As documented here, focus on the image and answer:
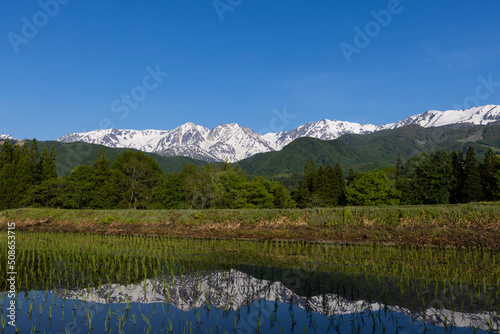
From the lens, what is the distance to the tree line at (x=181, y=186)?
78875 millimetres

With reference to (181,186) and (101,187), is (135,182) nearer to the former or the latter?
(101,187)

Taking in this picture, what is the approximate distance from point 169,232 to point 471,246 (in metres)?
29.4

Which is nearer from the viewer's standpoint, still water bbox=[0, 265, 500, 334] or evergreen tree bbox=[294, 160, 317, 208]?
still water bbox=[0, 265, 500, 334]

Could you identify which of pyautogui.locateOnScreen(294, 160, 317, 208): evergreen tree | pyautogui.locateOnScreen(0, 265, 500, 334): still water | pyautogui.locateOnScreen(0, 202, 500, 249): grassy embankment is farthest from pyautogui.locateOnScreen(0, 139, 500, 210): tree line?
pyautogui.locateOnScreen(0, 265, 500, 334): still water

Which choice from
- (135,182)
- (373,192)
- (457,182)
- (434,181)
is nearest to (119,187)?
(135,182)

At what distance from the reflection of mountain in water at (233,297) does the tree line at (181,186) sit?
64.9 metres

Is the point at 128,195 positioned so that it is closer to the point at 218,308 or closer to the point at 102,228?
the point at 102,228

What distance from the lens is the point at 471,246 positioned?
87.1 feet

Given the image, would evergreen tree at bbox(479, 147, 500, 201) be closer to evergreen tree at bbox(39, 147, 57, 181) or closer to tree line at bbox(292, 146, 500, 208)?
tree line at bbox(292, 146, 500, 208)

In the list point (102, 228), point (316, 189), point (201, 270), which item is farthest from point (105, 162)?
point (201, 270)

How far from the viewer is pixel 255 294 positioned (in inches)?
546

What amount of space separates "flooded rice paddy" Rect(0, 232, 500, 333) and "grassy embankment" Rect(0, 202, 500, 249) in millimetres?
7743

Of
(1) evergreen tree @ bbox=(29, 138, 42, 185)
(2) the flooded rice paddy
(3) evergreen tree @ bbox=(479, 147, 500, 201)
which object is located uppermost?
(1) evergreen tree @ bbox=(29, 138, 42, 185)

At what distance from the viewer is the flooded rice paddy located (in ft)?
35.0
